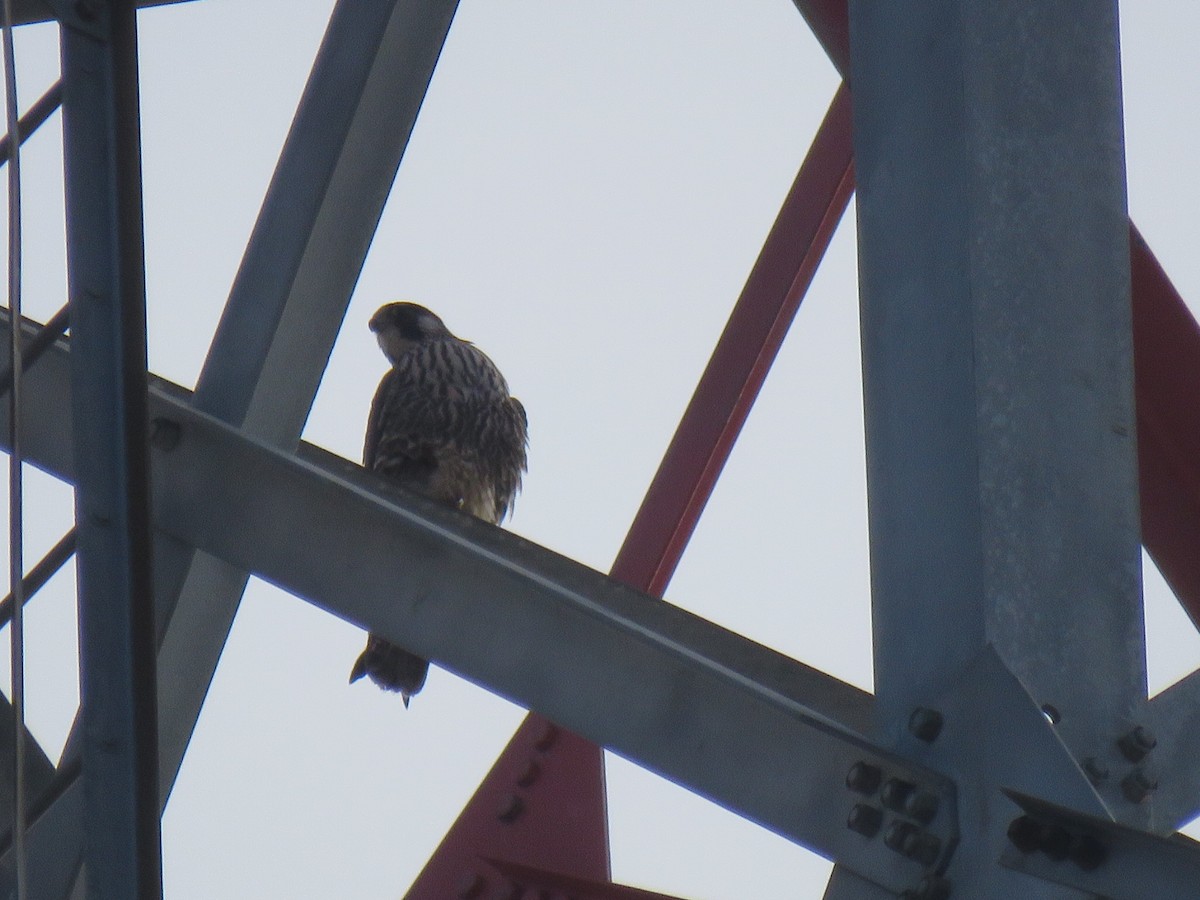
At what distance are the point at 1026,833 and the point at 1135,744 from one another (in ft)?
0.75

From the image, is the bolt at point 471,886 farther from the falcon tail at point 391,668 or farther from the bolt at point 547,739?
the falcon tail at point 391,668

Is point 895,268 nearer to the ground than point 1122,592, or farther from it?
farther from it

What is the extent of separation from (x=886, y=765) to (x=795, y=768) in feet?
0.29

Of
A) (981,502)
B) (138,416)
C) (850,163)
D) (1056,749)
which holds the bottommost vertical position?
(138,416)

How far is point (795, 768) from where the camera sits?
Answer: 5.87ft

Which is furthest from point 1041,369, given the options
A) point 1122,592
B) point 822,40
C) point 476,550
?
point 822,40

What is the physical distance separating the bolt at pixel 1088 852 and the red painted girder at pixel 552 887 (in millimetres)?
775

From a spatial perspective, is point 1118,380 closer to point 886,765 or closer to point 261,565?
point 886,765

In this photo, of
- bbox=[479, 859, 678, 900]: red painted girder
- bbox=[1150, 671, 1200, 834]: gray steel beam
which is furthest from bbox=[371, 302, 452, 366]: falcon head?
bbox=[1150, 671, 1200, 834]: gray steel beam

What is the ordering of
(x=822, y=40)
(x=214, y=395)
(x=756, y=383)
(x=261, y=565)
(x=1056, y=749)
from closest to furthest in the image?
(x=1056, y=749)
(x=261, y=565)
(x=214, y=395)
(x=822, y=40)
(x=756, y=383)

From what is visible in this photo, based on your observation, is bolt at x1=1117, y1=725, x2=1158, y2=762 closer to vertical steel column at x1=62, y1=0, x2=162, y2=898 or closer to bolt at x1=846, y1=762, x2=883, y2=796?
bolt at x1=846, y1=762, x2=883, y2=796

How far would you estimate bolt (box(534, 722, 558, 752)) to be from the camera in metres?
3.63

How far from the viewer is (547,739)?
→ 143 inches

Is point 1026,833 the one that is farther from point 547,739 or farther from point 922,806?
point 547,739
